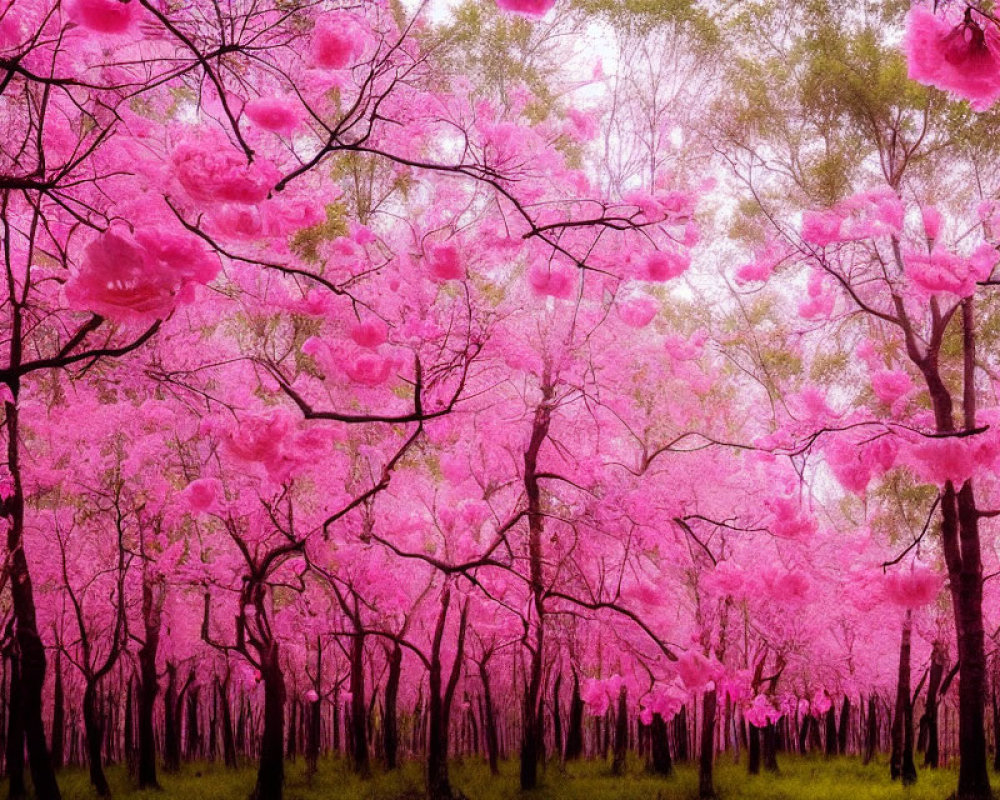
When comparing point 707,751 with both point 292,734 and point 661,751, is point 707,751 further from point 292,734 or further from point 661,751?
point 292,734

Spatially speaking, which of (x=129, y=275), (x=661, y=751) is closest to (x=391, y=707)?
(x=661, y=751)

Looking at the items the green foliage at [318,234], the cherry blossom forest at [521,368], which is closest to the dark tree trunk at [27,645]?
the cherry blossom forest at [521,368]

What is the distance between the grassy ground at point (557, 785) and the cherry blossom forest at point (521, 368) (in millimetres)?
253

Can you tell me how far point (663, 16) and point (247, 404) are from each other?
6519mm

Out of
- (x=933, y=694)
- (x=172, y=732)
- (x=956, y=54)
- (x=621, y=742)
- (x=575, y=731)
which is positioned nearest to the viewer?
(x=956, y=54)

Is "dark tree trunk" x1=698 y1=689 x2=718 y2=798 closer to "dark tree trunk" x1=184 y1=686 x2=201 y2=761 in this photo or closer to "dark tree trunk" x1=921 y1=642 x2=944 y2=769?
"dark tree trunk" x1=921 y1=642 x2=944 y2=769

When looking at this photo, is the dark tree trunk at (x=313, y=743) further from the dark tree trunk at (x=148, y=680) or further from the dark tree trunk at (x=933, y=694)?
the dark tree trunk at (x=933, y=694)

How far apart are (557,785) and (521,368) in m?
6.28

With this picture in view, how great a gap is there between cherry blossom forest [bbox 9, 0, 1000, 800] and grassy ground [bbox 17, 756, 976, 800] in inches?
10.0

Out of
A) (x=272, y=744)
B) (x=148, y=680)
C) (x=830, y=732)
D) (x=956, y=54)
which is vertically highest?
(x=956, y=54)

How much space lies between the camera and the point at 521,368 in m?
10.2

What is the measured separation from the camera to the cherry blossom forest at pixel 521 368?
5719 mm

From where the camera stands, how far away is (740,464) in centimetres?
1366

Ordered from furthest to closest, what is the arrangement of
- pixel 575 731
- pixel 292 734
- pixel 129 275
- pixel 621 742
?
1. pixel 292 734
2. pixel 575 731
3. pixel 621 742
4. pixel 129 275
